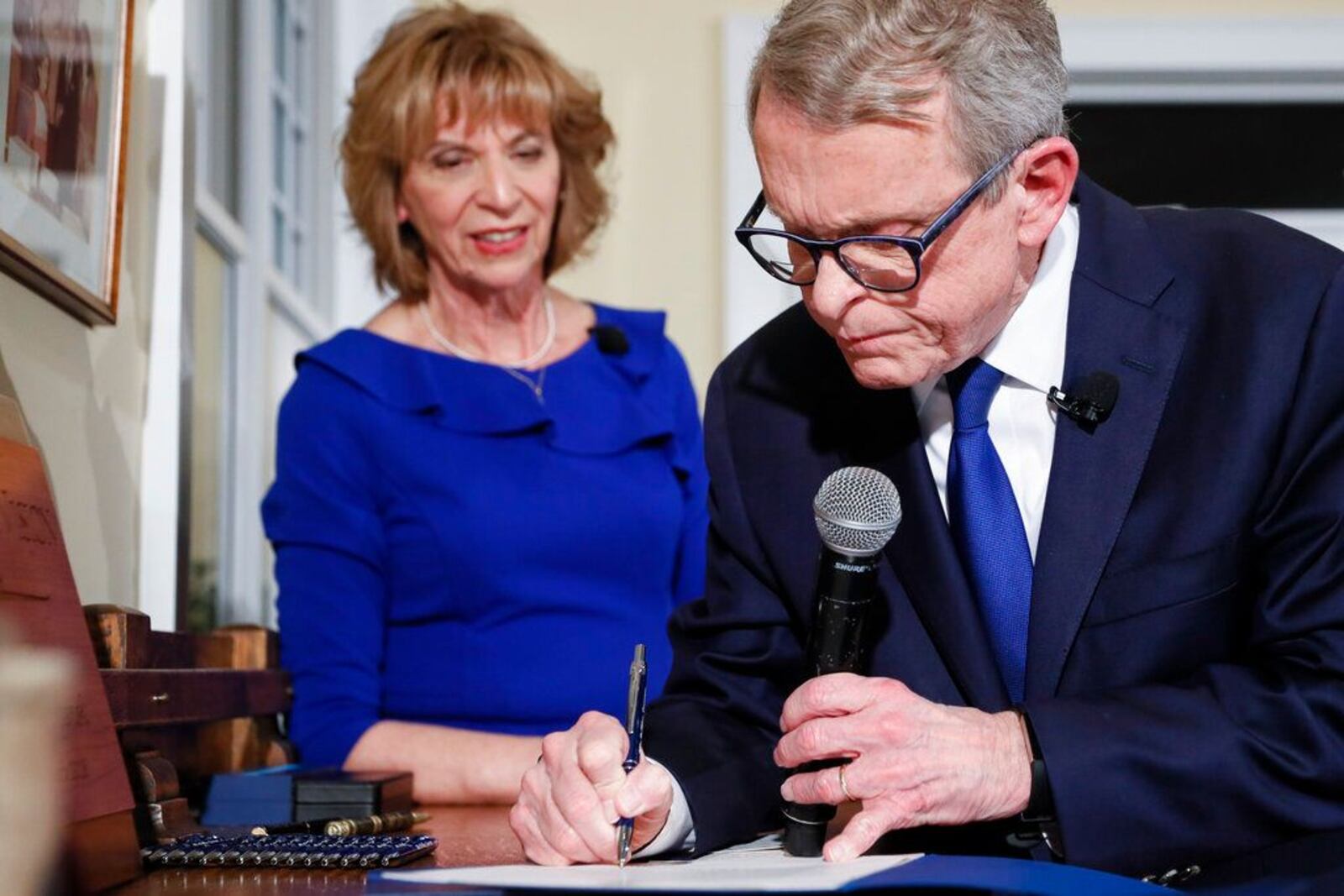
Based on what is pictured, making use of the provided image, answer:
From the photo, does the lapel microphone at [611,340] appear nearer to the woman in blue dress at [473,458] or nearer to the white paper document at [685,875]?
the woman in blue dress at [473,458]

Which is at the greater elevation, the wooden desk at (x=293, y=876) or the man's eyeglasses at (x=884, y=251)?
the man's eyeglasses at (x=884, y=251)

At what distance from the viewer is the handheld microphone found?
1.36 metres

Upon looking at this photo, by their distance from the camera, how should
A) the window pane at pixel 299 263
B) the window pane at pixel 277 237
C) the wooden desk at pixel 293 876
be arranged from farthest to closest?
1. the window pane at pixel 299 263
2. the window pane at pixel 277 237
3. the wooden desk at pixel 293 876

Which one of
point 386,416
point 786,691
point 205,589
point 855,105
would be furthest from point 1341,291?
point 205,589

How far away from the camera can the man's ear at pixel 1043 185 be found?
1578 mm

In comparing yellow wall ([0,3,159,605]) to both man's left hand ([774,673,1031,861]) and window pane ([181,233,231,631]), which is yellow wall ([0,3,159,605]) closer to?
window pane ([181,233,231,631])

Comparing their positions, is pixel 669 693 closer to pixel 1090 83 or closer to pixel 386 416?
pixel 386 416

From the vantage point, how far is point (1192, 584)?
1568mm

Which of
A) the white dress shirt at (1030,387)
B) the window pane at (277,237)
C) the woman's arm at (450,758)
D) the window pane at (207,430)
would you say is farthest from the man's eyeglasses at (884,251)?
the window pane at (277,237)

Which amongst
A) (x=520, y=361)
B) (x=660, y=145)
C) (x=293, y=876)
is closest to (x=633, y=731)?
(x=293, y=876)

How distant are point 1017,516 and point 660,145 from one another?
314 centimetres

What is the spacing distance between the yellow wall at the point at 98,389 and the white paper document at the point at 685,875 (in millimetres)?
827

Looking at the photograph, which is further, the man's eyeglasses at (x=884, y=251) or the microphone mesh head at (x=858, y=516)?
the man's eyeglasses at (x=884, y=251)

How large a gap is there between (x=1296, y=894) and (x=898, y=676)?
1.57 feet
